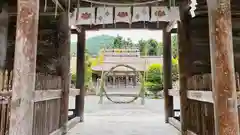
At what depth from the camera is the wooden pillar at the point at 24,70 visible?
3045 millimetres

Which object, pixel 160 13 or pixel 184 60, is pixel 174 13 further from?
pixel 184 60

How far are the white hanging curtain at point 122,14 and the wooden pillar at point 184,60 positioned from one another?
4.48 feet

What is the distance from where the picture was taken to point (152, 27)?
26.3 feet

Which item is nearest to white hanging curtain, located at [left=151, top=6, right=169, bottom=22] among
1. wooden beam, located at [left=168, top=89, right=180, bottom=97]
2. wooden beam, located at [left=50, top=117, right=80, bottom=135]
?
wooden beam, located at [left=168, top=89, right=180, bottom=97]

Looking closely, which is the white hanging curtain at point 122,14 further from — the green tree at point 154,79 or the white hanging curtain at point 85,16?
the green tree at point 154,79

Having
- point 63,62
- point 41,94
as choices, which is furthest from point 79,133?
point 41,94

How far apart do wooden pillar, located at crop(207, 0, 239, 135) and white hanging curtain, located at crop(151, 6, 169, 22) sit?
8.26 feet

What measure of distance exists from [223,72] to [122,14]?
3.52m

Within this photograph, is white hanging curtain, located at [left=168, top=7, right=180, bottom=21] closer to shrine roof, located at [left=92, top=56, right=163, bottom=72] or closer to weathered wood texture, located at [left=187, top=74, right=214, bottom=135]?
weathered wood texture, located at [left=187, top=74, right=214, bottom=135]

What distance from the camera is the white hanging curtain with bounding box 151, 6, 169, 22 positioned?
5.81 metres

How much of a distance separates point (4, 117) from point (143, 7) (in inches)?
169

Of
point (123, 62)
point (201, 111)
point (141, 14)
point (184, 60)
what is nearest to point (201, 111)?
point (201, 111)

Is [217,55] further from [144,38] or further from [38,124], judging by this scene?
[144,38]

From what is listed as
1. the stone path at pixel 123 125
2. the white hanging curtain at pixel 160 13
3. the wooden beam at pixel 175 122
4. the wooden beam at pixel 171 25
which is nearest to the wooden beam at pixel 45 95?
the stone path at pixel 123 125
